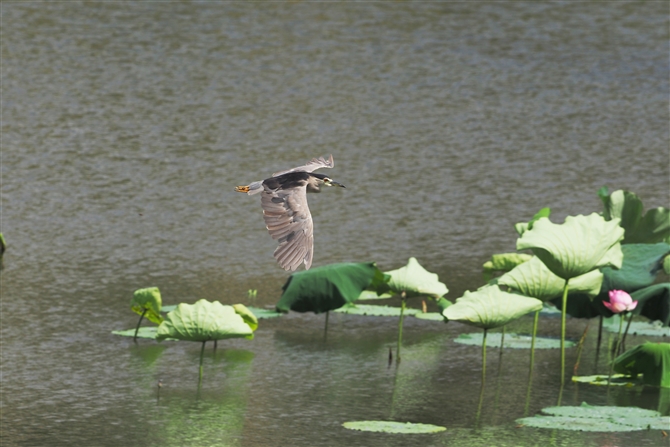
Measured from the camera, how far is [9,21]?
54.8 ft

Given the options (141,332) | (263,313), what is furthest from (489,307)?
(141,332)

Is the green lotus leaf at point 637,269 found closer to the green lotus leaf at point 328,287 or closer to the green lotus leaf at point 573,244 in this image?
the green lotus leaf at point 573,244

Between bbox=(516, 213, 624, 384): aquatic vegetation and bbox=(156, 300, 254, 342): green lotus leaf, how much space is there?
1519 millimetres

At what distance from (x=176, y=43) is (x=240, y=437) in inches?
402

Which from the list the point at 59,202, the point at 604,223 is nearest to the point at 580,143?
the point at 59,202

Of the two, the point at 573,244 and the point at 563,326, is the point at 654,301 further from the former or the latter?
the point at 573,244

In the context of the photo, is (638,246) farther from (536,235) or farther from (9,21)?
(9,21)

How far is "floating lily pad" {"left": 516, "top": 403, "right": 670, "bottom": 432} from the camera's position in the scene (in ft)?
21.2

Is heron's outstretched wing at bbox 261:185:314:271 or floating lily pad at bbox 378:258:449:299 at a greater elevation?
heron's outstretched wing at bbox 261:185:314:271

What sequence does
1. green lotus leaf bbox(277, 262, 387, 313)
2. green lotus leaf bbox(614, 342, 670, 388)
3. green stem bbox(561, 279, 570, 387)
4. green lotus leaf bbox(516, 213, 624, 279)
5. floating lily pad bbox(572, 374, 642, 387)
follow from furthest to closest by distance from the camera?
green lotus leaf bbox(277, 262, 387, 313), floating lily pad bbox(572, 374, 642, 387), green lotus leaf bbox(614, 342, 670, 388), green stem bbox(561, 279, 570, 387), green lotus leaf bbox(516, 213, 624, 279)

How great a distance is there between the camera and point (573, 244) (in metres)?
6.72

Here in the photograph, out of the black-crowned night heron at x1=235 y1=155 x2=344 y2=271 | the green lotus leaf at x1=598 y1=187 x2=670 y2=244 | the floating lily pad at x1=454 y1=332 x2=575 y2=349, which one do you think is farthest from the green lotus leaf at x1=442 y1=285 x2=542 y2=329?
the black-crowned night heron at x1=235 y1=155 x2=344 y2=271

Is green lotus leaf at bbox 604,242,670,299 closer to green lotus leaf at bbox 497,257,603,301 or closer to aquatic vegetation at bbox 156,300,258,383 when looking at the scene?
green lotus leaf at bbox 497,257,603,301

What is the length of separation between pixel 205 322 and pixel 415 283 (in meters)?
1.34
